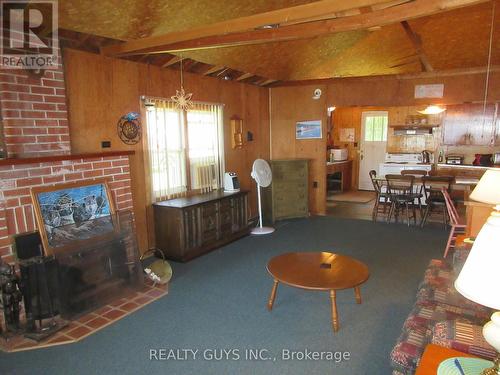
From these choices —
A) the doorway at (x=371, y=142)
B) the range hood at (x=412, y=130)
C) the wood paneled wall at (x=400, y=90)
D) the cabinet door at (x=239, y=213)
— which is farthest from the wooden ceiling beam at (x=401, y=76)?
the doorway at (x=371, y=142)

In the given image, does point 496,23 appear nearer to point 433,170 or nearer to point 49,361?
point 433,170

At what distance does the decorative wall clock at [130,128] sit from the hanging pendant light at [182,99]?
642 millimetres

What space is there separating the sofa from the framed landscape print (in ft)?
8.92

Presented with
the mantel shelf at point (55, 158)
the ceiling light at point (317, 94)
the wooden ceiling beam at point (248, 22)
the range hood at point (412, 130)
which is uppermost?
the wooden ceiling beam at point (248, 22)

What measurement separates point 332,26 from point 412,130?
20.3 ft

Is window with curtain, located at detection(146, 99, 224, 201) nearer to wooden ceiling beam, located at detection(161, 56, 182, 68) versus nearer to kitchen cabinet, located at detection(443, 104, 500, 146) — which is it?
wooden ceiling beam, located at detection(161, 56, 182, 68)

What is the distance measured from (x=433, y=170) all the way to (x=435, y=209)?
3.79 feet

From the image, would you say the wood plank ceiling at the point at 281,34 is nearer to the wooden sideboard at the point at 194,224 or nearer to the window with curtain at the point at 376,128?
the wooden sideboard at the point at 194,224

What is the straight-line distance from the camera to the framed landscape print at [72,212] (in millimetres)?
3092

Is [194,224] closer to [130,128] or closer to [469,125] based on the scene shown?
[130,128]

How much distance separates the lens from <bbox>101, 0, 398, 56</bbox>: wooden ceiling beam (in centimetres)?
270

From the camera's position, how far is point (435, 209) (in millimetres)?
6891

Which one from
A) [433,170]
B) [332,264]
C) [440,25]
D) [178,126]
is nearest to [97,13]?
[178,126]

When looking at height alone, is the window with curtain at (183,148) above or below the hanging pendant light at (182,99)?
below
